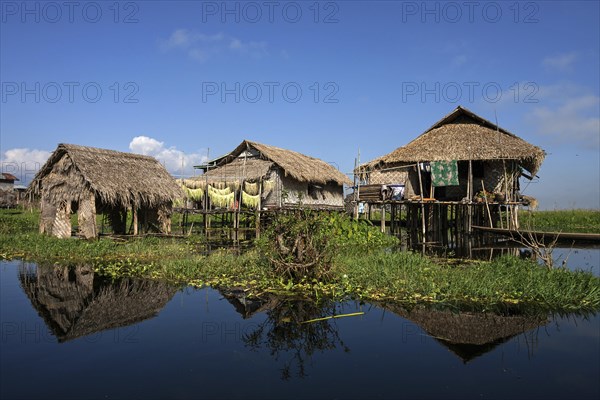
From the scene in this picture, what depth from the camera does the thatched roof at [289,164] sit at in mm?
22812

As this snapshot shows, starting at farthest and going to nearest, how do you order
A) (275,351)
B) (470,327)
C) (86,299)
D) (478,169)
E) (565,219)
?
(565,219) < (478,169) < (86,299) < (470,327) < (275,351)

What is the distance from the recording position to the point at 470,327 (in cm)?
645

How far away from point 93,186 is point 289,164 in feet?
34.1

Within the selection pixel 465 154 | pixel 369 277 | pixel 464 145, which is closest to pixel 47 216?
pixel 369 277

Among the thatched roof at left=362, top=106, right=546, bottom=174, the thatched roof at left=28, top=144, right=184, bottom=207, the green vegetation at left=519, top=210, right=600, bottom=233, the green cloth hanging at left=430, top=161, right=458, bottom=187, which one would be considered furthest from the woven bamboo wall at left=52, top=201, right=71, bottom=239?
the green vegetation at left=519, top=210, right=600, bottom=233

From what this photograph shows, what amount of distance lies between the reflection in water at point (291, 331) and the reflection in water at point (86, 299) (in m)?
1.57

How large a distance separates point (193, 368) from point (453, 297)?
4530 millimetres

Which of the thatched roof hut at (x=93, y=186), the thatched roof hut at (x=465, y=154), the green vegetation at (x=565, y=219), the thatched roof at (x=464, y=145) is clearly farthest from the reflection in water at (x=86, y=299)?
the green vegetation at (x=565, y=219)

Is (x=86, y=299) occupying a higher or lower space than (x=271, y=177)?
lower

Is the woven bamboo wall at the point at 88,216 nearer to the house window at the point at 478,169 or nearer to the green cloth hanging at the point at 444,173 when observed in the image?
the green cloth hanging at the point at 444,173

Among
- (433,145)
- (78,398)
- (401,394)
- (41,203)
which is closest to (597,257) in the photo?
(433,145)

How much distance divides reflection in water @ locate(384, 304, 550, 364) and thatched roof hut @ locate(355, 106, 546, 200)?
43.1ft

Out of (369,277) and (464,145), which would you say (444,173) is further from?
(369,277)

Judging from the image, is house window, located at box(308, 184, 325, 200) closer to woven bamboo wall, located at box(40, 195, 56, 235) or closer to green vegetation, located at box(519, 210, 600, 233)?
green vegetation, located at box(519, 210, 600, 233)
